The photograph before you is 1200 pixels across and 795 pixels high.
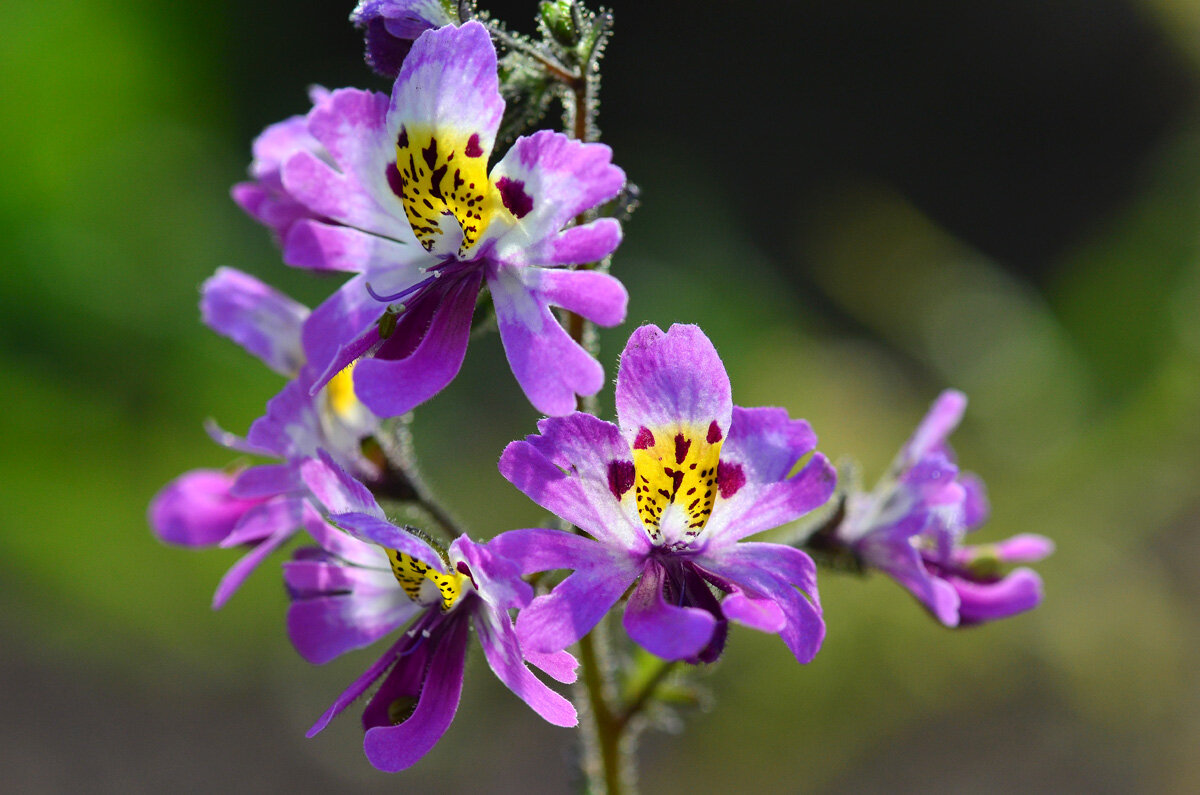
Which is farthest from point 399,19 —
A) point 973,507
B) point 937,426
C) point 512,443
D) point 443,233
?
point 973,507

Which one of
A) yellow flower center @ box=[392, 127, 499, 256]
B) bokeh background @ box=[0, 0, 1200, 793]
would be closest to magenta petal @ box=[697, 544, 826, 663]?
yellow flower center @ box=[392, 127, 499, 256]

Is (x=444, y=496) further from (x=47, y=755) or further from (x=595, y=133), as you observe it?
(x=595, y=133)

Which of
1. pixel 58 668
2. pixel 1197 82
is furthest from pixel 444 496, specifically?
pixel 1197 82

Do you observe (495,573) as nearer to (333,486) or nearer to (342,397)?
(333,486)

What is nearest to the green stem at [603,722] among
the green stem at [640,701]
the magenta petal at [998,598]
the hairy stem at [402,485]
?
the green stem at [640,701]

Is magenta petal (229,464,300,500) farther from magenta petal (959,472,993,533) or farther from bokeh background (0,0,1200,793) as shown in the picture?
bokeh background (0,0,1200,793)

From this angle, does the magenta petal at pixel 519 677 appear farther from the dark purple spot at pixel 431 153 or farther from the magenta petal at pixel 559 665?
the dark purple spot at pixel 431 153
